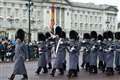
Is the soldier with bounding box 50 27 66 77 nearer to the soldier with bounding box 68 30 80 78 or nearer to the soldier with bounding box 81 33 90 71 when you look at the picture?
the soldier with bounding box 68 30 80 78

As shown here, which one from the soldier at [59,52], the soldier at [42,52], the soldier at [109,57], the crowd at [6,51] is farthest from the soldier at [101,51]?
the crowd at [6,51]

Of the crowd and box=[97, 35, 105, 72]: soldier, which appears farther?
the crowd

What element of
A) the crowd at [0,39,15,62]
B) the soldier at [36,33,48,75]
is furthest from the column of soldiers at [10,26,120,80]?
the crowd at [0,39,15,62]

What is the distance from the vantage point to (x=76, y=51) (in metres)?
16.7

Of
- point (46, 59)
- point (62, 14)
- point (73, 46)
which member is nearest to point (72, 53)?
point (73, 46)

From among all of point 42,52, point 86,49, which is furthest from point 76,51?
point 86,49

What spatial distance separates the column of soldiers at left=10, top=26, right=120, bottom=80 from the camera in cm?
1675

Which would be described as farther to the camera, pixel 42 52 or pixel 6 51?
pixel 6 51

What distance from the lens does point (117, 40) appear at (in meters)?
18.5

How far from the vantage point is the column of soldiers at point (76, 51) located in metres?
16.8

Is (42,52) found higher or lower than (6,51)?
higher

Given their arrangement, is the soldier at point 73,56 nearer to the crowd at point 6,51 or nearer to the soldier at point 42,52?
the soldier at point 42,52

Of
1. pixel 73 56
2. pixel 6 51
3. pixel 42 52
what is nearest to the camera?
pixel 73 56

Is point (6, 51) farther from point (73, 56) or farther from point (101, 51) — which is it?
point (73, 56)
